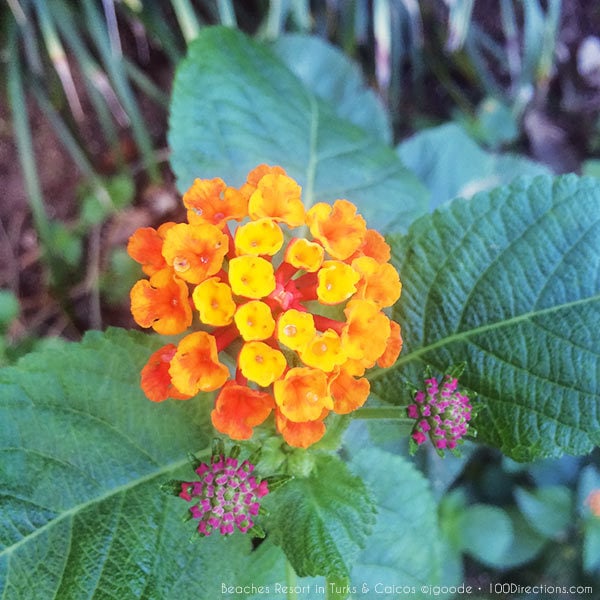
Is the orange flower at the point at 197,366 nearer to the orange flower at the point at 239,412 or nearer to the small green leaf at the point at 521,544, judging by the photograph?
the orange flower at the point at 239,412

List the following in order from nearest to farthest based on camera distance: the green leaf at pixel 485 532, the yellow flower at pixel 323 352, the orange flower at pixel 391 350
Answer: the yellow flower at pixel 323 352 → the orange flower at pixel 391 350 → the green leaf at pixel 485 532

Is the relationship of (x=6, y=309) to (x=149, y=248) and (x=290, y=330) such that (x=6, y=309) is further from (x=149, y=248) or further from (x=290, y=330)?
(x=290, y=330)

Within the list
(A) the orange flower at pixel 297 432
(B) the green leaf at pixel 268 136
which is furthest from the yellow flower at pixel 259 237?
(B) the green leaf at pixel 268 136

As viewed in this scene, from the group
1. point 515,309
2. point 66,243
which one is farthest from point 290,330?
point 66,243

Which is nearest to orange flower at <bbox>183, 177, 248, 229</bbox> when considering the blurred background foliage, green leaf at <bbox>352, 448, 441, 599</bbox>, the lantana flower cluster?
the lantana flower cluster

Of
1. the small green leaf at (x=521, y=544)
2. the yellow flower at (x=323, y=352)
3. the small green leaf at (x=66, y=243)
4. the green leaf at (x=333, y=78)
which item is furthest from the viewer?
the small green leaf at (x=66, y=243)

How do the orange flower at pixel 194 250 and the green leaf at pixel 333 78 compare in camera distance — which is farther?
the green leaf at pixel 333 78

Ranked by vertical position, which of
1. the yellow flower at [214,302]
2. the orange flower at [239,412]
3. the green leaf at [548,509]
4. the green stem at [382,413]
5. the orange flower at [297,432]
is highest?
the yellow flower at [214,302]
